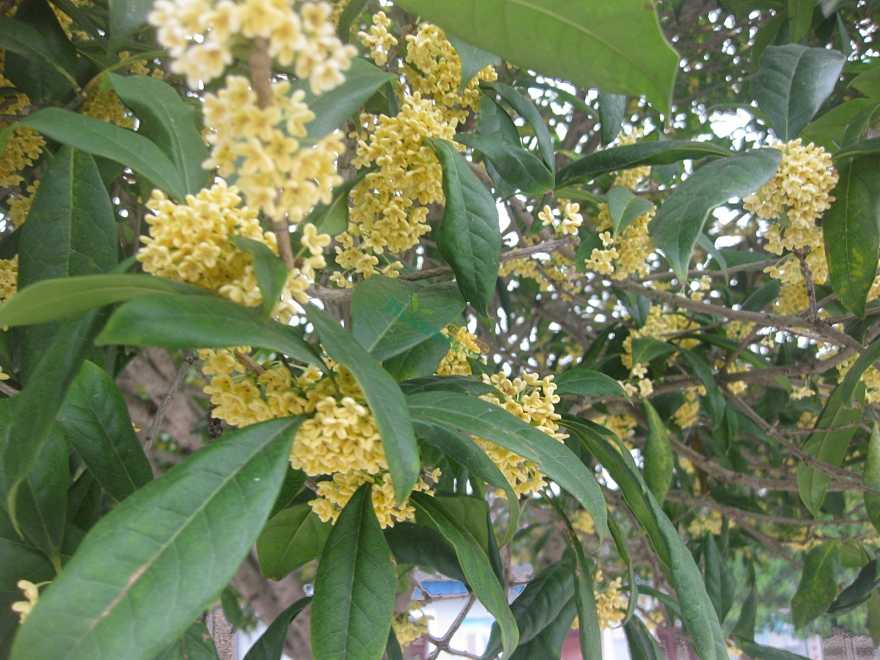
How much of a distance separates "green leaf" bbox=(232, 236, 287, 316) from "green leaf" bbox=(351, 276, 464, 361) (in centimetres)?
32

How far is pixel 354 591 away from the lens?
3.24ft

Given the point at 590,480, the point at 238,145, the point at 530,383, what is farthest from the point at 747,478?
the point at 238,145

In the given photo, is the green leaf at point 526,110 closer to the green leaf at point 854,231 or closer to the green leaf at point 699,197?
the green leaf at point 699,197

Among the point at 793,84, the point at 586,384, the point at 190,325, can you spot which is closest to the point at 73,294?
the point at 190,325

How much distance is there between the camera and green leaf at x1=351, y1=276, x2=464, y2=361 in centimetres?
108

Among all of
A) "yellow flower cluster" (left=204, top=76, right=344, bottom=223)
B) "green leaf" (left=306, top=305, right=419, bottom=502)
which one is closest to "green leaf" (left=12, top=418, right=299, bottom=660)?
"green leaf" (left=306, top=305, right=419, bottom=502)

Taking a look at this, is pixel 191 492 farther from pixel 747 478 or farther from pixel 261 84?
pixel 747 478

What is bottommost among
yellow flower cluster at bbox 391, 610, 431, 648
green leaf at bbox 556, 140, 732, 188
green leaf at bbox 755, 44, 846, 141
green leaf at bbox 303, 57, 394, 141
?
yellow flower cluster at bbox 391, 610, 431, 648

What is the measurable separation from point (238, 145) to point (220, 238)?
178 mm

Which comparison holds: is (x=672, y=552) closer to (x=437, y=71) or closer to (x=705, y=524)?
(x=437, y=71)

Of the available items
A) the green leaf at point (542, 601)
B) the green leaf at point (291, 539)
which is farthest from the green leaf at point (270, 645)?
the green leaf at point (542, 601)

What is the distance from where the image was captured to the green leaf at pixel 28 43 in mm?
1223

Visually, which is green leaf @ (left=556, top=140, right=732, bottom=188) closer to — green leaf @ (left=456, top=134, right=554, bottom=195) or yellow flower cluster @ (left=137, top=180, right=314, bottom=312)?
green leaf @ (left=456, top=134, right=554, bottom=195)

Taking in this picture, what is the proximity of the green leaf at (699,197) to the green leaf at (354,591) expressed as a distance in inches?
21.8
